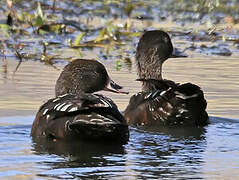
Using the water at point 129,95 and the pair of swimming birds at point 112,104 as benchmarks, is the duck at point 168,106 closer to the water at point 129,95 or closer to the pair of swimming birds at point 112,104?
the pair of swimming birds at point 112,104

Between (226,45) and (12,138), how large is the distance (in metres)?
8.10

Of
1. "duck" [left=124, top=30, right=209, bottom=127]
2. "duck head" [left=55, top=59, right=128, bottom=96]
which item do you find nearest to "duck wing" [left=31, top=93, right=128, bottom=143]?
"duck head" [left=55, top=59, right=128, bottom=96]

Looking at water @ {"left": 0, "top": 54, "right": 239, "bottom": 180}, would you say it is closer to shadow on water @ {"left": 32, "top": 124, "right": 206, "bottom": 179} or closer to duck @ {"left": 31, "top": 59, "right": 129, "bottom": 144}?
shadow on water @ {"left": 32, "top": 124, "right": 206, "bottom": 179}

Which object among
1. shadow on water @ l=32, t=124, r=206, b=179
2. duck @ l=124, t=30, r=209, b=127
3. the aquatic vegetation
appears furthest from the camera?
the aquatic vegetation

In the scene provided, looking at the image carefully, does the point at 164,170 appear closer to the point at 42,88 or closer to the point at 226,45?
the point at 42,88

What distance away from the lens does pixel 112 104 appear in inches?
379

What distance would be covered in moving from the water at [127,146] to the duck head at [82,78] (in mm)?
625

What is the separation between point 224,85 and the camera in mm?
13000

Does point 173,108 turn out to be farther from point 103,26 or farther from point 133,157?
point 103,26

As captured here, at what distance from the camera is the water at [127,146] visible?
26.9ft

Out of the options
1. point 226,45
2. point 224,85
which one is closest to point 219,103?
point 224,85

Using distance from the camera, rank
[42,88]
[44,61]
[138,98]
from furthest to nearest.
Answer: [44,61], [42,88], [138,98]

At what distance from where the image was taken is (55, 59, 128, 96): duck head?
418 inches

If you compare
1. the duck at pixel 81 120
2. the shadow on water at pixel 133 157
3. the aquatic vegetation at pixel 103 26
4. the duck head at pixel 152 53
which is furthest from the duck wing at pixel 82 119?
the aquatic vegetation at pixel 103 26
